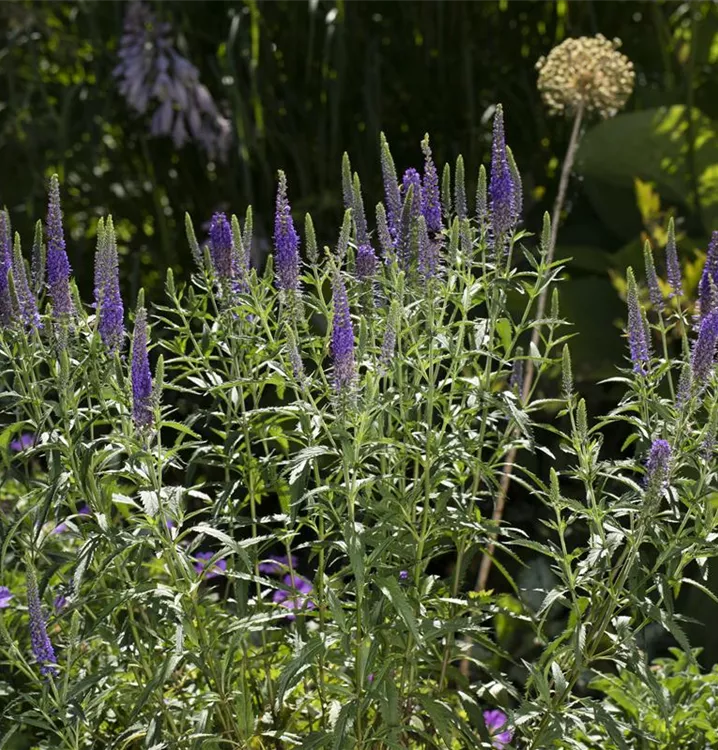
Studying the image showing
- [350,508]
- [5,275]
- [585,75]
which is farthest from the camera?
[585,75]

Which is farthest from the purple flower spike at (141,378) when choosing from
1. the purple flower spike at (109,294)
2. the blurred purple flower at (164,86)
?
the blurred purple flower at (164,86)

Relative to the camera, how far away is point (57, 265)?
2199 millimetres

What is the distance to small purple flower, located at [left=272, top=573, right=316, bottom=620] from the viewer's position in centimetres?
242

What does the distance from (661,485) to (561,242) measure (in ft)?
10.9

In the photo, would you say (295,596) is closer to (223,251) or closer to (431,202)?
(223,251)

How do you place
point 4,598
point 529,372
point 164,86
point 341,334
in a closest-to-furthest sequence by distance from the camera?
1. point 341,334
2. point 4,598
3. point 529,372
4. point 164,86

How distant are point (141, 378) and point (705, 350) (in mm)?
871

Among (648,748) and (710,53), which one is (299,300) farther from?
(710,53)

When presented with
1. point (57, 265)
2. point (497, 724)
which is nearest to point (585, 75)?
point (497, 724)

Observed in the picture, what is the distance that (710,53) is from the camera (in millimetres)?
5660

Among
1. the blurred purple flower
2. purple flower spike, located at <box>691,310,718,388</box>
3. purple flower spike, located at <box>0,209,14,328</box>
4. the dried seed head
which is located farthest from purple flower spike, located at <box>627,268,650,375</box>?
the blurred purple flower

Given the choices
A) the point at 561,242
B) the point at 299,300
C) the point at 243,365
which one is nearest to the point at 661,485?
the point at 299,300

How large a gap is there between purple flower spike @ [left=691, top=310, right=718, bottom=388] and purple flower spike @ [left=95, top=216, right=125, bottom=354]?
3.05 feet

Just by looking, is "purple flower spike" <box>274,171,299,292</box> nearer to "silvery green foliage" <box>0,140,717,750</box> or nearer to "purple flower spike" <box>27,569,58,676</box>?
"silvery green foliage" <box>0,140,717,750</box>
